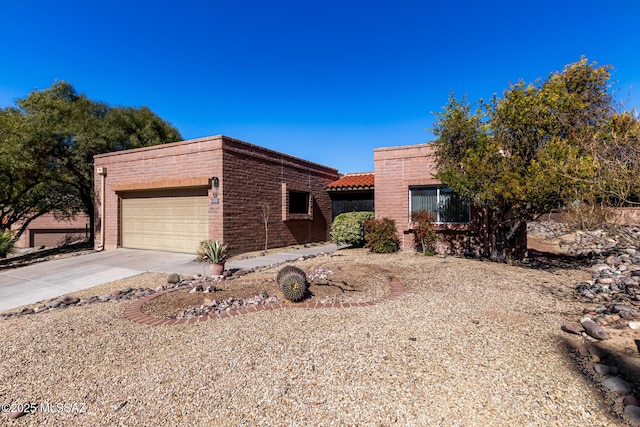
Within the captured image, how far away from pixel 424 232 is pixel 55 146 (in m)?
15.0

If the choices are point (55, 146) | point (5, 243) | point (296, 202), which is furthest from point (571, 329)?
point (55, 146)

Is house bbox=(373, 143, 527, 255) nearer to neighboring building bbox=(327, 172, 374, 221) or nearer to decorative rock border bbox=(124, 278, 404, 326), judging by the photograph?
neighboring building bbox=(327, 172, 374, 221)

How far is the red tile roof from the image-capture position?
1428 cm

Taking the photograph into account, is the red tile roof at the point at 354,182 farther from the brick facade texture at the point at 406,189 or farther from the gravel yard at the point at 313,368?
the gravel yard at the point at 313,368

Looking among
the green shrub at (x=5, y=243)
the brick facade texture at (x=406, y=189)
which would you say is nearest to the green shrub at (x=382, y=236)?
the brick facade texture at (x=406, y=189)

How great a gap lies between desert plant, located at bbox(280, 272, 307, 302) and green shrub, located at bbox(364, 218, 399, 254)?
5692 millimetres

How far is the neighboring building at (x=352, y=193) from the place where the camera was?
1452 cm

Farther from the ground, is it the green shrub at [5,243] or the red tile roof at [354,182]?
the red tile roof at [354,182]

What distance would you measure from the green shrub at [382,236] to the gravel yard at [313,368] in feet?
17.8

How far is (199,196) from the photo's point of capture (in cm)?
1066

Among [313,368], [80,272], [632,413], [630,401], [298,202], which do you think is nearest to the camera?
[632,413]

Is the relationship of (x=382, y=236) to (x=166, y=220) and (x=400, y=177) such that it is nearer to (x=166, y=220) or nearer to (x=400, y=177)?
(x=400, y=177)

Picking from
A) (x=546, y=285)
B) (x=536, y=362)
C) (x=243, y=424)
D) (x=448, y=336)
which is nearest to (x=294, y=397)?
(x=243, y=424)

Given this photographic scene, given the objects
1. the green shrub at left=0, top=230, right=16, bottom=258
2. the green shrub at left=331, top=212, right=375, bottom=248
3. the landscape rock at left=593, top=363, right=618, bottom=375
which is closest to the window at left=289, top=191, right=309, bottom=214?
the green shrub at left=331, top=212, right=375, bottom=248
